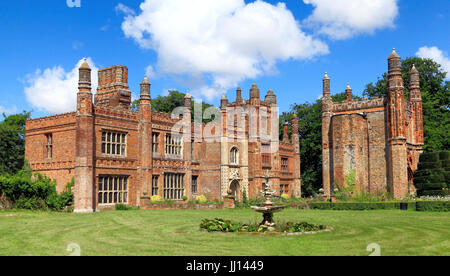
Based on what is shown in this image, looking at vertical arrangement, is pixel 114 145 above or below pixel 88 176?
above

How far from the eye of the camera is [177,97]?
2562 inches

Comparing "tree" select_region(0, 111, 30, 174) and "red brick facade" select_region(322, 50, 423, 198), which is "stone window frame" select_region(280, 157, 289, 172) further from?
"tree" select_region(0, 111, 30, 174)

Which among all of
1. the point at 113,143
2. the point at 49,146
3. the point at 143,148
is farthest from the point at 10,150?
the point at 143,148

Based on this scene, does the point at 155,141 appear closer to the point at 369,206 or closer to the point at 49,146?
the point at 49,146

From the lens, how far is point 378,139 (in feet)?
141

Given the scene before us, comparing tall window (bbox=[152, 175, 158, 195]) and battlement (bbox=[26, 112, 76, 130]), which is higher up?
battlement (bbox=[26, 112, 76, 130])


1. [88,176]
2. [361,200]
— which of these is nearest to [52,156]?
[88,176]

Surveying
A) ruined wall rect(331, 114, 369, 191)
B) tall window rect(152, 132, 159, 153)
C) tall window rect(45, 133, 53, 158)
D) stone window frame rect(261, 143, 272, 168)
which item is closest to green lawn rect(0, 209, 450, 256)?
tall window rect(45, 133, 53, 158)

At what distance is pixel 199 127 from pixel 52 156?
13630 millimetres

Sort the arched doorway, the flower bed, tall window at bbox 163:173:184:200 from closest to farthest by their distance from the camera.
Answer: the flower bed < tall window at bbox 163:173:184:200 < the arched doorway

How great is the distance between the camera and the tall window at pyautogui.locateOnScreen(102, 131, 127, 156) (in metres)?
32.8

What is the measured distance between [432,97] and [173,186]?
35.4m

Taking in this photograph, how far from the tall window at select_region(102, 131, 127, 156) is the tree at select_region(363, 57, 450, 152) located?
33.9 metres
